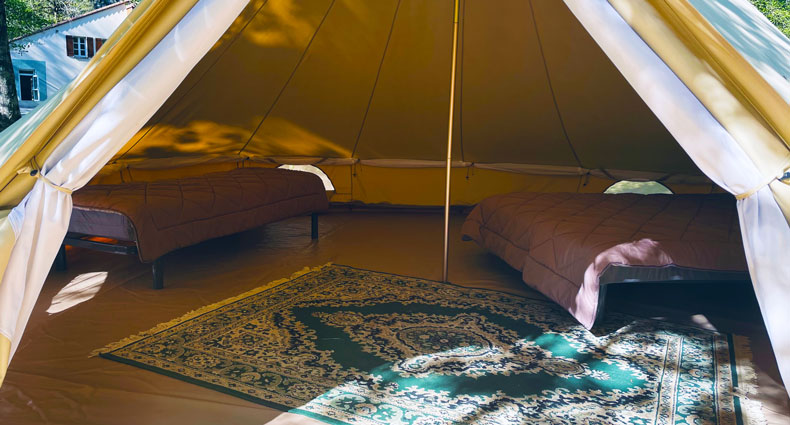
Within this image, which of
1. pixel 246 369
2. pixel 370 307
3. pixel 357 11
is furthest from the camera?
pixel 357 11

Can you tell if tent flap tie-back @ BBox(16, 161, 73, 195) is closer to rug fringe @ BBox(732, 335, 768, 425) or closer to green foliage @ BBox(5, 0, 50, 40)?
rug fringe @ BBox(732, 335, 768, 425)

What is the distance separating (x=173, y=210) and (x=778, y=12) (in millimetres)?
18165

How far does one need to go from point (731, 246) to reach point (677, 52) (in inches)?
55.9

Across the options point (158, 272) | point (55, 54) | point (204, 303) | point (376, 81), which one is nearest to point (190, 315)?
point (204, 303)

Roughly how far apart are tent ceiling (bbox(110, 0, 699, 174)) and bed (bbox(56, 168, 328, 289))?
1.29m

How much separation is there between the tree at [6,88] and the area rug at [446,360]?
3627 mm

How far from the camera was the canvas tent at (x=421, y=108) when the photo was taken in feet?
6.51

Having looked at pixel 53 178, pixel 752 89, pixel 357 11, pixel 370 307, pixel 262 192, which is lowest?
pixel 370 307

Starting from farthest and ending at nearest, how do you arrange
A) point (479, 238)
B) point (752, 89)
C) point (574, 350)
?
point (479, 238), point (574, 350), point (752, 89)

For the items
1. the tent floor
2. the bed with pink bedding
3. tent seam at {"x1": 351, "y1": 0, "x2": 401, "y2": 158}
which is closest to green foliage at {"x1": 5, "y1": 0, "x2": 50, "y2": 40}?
tent seam at {"x1": 351, "y1": 0, "x2": 401, "y2": 158}

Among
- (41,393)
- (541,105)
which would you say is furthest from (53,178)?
(541,105)

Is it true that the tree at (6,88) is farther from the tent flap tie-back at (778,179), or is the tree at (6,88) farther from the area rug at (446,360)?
the tent flap tie-back at (778,179)

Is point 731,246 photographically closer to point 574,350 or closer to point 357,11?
point 574,350

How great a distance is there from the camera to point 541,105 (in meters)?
5.81
